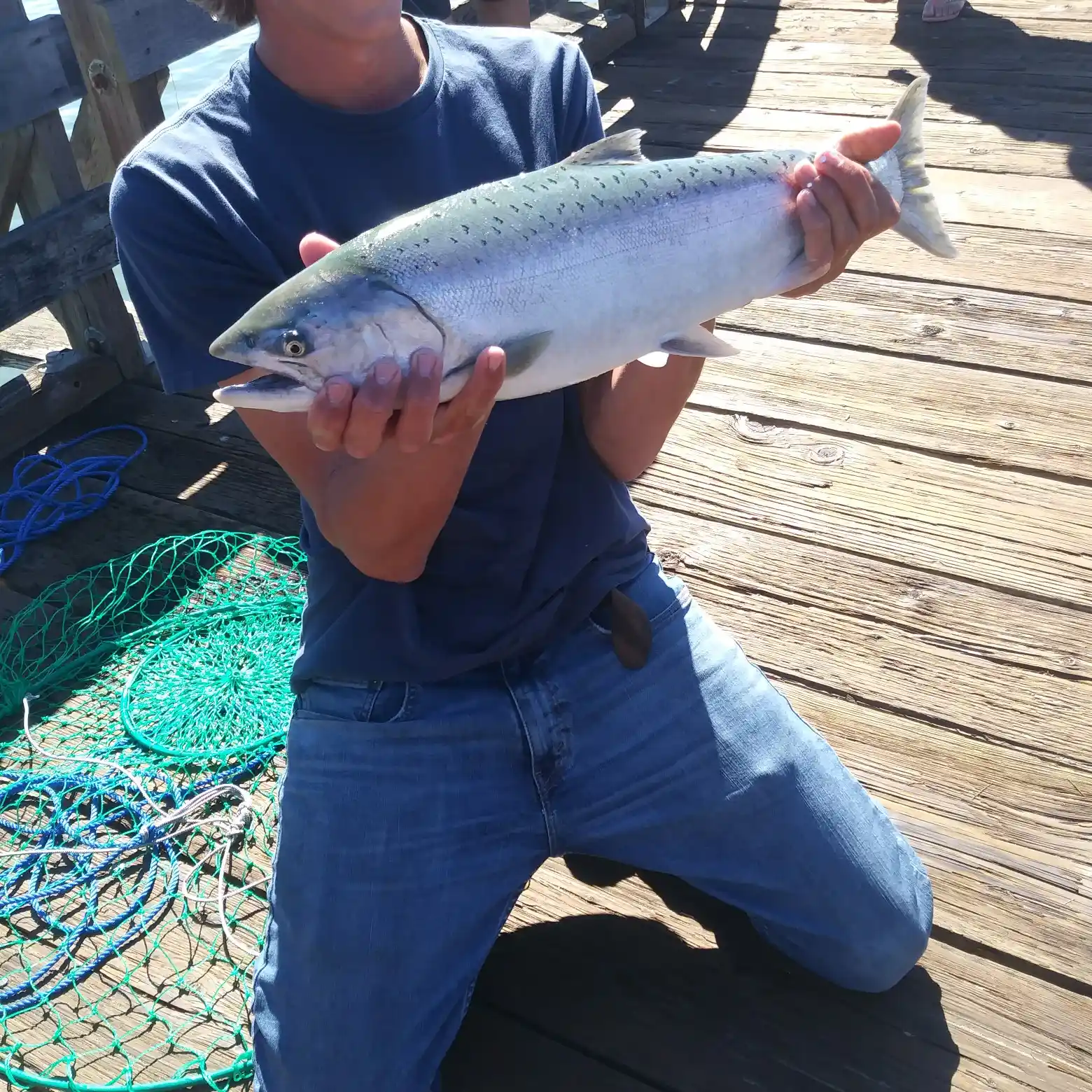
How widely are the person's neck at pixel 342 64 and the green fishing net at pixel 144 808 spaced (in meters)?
1.56

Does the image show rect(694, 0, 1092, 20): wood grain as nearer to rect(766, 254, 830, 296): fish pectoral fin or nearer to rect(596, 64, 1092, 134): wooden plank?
rect(596, 64, 1092, 134): wooden plank

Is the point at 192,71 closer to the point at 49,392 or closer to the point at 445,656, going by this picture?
the point at 49,392

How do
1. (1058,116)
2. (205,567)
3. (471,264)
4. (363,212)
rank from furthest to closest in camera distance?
(1058,116), (205,567), (363,212), (471,264)

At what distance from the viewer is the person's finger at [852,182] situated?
1997 millimetres

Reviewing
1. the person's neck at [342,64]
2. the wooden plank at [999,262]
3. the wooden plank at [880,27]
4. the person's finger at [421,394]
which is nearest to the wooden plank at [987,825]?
the person's finger at [421,394]

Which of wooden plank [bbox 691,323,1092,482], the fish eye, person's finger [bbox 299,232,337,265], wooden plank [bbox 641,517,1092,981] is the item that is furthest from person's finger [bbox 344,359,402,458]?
wooden plank [bbox 691,323,1092,482]

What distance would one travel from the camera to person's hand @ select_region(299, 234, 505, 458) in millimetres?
1577

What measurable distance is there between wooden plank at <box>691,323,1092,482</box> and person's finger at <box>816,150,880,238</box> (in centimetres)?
160

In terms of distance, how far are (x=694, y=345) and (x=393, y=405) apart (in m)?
0.63

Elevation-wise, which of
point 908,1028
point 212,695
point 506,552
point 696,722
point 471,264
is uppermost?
point 471,264

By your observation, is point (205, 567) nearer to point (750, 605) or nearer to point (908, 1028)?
point (750, 605)

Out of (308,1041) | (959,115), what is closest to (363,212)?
(308,1041)

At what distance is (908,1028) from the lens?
6.74 feet

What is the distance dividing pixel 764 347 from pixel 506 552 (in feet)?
7.75
